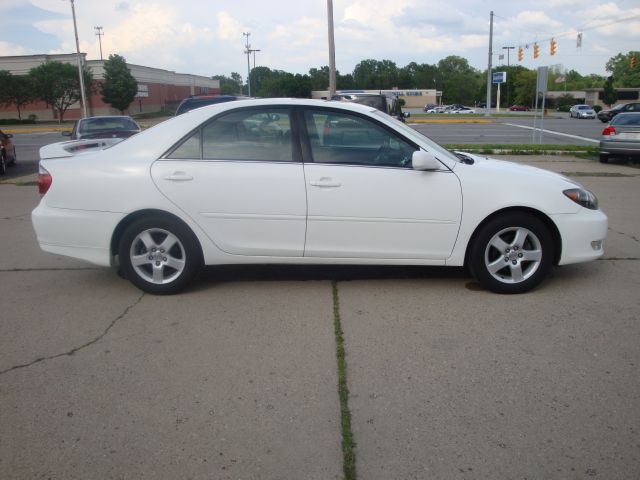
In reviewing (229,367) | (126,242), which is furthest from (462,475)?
(126,242)

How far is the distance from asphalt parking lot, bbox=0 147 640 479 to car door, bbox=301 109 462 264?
45cm

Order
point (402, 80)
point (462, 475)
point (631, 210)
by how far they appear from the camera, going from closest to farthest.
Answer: point (462, 475) < point (631, 210) < point (402, 80)

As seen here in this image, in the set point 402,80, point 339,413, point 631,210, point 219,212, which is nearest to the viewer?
point 339,413

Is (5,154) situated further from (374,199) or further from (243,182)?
(374,199)

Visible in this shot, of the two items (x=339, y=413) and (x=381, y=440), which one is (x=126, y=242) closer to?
(x=339, y=413)

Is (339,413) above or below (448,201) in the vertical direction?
below

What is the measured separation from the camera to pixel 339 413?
3.25m

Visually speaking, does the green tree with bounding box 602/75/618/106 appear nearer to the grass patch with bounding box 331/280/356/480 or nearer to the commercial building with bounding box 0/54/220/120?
the commercial building with bounding box 0/54/220/120

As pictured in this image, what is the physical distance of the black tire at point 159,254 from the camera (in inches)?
197

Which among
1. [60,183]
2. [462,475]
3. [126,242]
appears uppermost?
[60,183]

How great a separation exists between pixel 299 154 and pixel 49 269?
297 centimetres

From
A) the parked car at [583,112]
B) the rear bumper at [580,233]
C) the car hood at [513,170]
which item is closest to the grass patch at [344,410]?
the car hood at [513,170]

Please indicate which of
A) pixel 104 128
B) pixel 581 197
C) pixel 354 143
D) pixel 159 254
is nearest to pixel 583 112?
pixel 104 128

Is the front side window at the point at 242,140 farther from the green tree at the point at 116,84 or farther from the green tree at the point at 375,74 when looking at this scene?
the green tree at the point at 375,74
